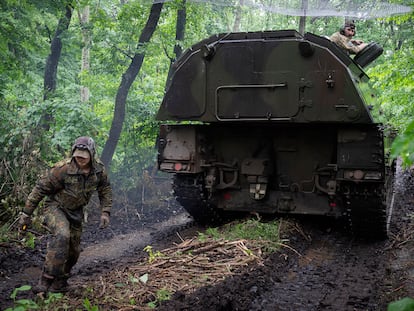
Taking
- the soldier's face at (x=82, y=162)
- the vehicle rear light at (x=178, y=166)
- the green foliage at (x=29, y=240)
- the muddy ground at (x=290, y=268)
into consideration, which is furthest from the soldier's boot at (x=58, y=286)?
the vehicle rear light at (x=178, y=166)

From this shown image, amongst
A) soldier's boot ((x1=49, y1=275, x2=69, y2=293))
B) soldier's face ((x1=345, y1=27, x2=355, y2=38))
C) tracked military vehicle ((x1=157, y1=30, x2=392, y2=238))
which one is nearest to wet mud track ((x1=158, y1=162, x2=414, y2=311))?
tracked military vehicle ((x1=157, y1=30, x2=392, y2=238))

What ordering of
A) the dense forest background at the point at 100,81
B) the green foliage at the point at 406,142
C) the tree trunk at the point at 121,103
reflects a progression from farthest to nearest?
the tree trunk at the point at 121,103
the dense forest background at the point at 100,81
the green foliage at the point at 406,142

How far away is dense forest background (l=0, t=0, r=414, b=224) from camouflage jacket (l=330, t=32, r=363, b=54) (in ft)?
2.54

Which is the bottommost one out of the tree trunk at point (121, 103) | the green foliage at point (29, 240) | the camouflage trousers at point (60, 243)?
the green foliage at point (29, 240)

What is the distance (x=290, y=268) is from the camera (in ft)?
21.3

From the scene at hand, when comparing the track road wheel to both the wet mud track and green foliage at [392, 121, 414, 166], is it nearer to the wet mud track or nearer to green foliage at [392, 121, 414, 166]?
the wet mud track

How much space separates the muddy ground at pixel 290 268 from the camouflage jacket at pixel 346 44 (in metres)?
2.80

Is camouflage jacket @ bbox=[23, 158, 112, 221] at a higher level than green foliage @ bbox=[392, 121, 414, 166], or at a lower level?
lower

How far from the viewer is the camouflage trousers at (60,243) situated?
514cm

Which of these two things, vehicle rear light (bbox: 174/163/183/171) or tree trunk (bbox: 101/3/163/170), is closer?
vehicle rear light (bbox: 174/163/183/171)

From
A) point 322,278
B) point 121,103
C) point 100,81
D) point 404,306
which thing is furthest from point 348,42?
point 100,81

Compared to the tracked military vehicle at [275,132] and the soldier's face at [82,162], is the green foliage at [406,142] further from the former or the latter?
the tracked military vehicle at [275,132]

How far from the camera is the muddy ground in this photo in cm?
504

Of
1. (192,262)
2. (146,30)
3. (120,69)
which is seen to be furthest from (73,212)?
(120,69)
